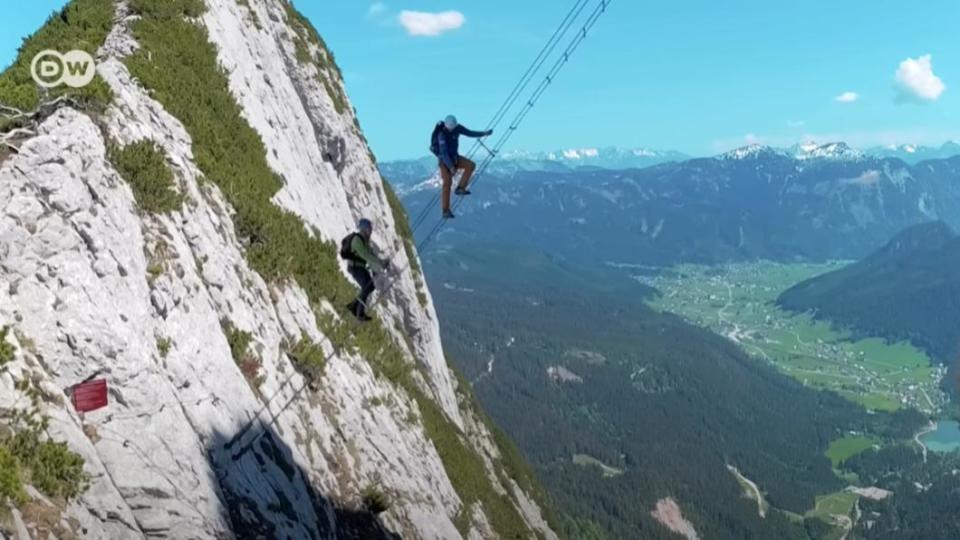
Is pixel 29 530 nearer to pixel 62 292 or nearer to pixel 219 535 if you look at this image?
pixel 219 535

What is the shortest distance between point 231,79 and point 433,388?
21480 millimetres

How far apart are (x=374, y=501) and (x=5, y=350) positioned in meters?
10.9

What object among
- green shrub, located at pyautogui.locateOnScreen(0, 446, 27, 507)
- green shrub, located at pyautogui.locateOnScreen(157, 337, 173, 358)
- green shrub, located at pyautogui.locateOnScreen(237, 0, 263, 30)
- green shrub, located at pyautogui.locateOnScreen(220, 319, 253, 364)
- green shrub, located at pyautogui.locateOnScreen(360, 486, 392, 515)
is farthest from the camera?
green shrub, located at pyautogui.locateOnScreen(237, 0, 263, 30)

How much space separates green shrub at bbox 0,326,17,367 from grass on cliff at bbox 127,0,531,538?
1052 cm

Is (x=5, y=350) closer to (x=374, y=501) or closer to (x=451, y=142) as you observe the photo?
(x=374, y=501)

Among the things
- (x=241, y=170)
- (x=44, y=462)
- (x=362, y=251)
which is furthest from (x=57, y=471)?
(x=241, y=170)

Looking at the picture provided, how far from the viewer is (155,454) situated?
1401 centimetres

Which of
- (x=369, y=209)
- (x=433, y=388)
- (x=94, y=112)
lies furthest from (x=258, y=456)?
(x=369, y=209)

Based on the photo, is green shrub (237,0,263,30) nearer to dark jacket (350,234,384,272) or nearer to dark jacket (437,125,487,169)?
dark jacket (437,125,487,169)

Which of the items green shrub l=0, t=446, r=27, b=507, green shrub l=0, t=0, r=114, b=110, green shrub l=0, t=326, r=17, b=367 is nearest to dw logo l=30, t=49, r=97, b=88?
green shrub l=0, t=0, r=114, b=110

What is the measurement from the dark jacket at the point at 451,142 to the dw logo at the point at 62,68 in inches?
407

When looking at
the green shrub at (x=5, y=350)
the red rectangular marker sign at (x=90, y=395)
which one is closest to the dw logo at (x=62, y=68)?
the green shrub at (x=5, y=350)

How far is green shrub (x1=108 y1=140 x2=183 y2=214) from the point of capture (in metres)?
17.7

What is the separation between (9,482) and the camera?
1118cm
